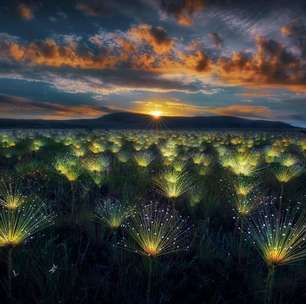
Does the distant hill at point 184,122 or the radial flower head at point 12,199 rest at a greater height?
the radial flower head at point 12,199

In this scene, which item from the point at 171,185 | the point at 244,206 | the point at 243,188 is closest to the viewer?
the point at 244,206

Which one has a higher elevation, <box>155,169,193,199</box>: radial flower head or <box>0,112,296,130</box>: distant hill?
<box>155,169,193,199</box>: radial flower head

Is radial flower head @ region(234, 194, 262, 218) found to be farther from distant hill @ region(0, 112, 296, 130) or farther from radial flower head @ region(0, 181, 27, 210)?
distant hill @ region(0, 112, 296, 130)

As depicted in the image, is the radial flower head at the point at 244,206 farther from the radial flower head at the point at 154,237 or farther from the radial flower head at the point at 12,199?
the radial flower head at the point at 12,199

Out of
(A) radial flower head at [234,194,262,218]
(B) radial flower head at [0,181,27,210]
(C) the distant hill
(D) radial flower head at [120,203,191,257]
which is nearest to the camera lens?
(D) radial flower head at [120,203,191,257]

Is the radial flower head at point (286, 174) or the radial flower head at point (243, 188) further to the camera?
the radial flower head at point (286, 174)

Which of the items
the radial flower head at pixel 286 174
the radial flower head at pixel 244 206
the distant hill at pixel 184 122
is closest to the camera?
the radial flower head at pixel 244 206

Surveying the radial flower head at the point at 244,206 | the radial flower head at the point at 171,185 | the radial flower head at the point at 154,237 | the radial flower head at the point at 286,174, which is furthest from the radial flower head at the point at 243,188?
the radial flower head at the point at 154,237

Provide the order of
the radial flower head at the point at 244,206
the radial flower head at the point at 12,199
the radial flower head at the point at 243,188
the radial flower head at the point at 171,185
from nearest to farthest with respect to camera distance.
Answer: the radial flower head at the point at 12,199 → the radial flower head at the point at 244,206 → the radial flower head at the point at 243,188 → the radial flower head at the point at 171,185

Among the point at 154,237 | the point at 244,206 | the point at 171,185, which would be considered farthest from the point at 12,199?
the point at 244,206

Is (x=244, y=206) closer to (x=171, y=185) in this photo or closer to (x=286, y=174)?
(x=171, y=185)

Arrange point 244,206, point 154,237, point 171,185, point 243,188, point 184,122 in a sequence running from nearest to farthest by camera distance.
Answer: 1. point 154,237
2. point 244,206
3. point 243,188
4. point 171,185
5. point 184,122

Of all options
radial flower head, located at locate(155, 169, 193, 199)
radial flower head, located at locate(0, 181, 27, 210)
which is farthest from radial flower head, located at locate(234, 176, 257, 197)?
radial flower head, located at locate(0, 181, 27, 210)
